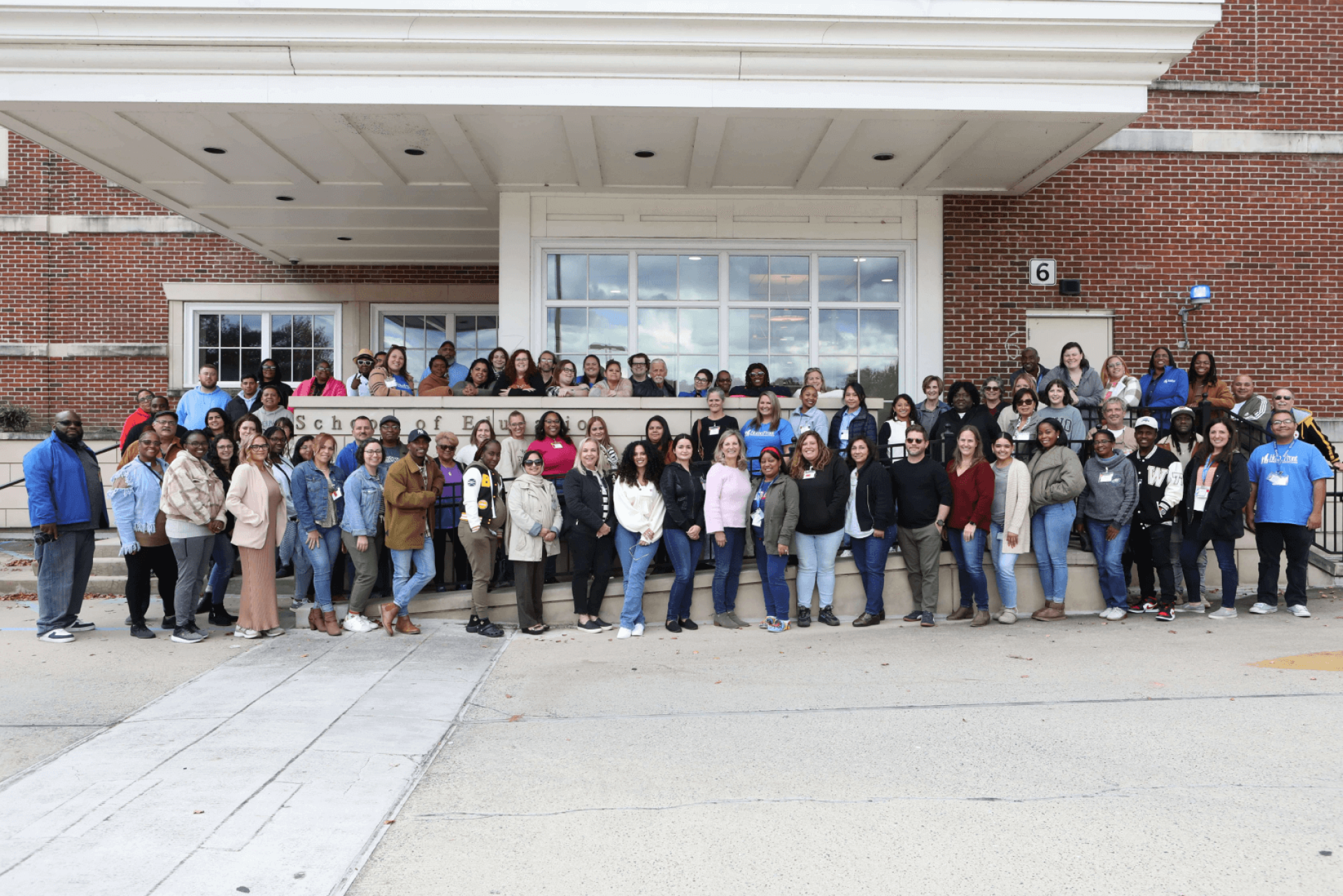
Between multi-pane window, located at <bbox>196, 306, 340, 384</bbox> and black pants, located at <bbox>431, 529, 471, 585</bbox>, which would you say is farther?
multi-pane window, located at <bbox>196, 306, 340, 384</bbox>

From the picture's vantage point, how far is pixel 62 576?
26.3 ft

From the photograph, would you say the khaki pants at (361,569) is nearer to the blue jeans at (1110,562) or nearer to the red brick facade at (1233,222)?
the blue jeans at (1110,562)

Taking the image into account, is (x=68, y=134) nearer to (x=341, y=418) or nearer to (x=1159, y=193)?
(x=341, y=418)

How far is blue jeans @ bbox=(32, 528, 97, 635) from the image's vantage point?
795cm

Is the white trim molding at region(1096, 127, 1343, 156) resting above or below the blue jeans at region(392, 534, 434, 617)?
above

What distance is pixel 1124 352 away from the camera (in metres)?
12.9

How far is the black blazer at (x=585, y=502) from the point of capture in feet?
27.6

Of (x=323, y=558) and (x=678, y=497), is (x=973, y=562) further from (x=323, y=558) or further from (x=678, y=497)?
(x=323, y=558)

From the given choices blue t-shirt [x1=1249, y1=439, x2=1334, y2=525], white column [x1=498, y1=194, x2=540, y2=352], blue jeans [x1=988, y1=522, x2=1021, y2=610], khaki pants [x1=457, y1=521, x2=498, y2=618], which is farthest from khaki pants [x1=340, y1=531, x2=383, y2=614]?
blue t-shirt [x1=1249, y1=439, x2=1334, y2=525]

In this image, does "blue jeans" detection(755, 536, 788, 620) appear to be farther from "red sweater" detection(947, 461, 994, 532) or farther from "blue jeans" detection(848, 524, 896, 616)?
"red sweater" detection(947, 461, 994, 532)

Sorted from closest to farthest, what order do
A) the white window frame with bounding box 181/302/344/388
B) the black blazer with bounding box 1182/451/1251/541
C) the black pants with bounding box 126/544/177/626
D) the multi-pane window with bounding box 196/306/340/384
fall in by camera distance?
the black pants with bounding box 126/544/177/626, the black blazer with bounding box 1182/451/1251/541, the white window frame with bounding box 181/302/344/388, the multi-pane window with bounding box 196/306/340/384

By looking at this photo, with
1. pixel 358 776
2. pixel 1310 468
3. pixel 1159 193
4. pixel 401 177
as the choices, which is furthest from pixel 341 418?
A: pixel 1159 193

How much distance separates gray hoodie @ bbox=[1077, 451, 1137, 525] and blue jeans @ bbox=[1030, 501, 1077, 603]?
0.71 ft

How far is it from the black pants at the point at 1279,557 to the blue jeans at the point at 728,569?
4.71m
